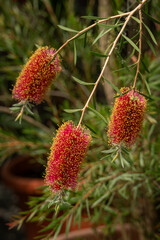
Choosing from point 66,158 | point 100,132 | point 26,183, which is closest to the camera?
point 66,158

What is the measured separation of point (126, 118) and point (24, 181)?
1.98 feet

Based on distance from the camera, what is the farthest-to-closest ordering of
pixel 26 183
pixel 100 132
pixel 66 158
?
pixel 26 183, pixel 100 132, pixel 66 158

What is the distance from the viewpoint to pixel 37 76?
242 millimetres

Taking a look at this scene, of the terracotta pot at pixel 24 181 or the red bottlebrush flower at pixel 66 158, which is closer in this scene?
the red bottlebrush flower at pixel 66 158

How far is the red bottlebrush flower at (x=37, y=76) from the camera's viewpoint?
0.24 meters

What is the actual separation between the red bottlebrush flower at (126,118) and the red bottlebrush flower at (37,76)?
7 cm

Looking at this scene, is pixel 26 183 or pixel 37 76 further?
pixel 26 183

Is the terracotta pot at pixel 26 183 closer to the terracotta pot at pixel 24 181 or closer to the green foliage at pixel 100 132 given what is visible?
the terracotta pot at pixel 24 181

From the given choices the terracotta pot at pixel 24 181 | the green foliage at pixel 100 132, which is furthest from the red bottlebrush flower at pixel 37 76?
the terracotta pot at pixel 24 181

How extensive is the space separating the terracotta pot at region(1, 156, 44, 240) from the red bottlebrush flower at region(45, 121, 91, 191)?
1.09 ft

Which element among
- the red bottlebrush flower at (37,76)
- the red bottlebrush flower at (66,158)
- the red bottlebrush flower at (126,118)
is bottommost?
the red bottlebrush flower at (66,158)

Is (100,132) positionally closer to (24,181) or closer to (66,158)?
(66,158)

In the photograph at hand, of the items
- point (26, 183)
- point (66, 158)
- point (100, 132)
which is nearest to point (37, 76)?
point (66, 158)

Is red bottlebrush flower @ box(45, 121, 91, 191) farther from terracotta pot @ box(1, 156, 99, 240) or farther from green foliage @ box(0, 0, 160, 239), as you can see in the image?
terracotta pot @ box(1, 156, 99, 240)
